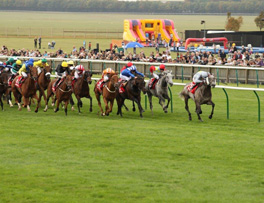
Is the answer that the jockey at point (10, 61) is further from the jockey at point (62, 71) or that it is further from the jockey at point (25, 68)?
the jockey at point (62, 71)

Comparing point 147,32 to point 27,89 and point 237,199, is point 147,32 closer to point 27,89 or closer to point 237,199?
point 27,89

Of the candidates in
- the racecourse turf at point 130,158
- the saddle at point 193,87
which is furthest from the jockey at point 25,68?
the saddle at point 193,87

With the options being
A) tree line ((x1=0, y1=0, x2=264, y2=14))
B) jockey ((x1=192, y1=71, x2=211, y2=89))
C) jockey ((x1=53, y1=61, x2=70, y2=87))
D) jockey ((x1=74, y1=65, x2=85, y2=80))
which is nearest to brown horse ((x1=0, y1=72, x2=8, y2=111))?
jockey ((x1=53, y1=61, x2=70, y2=87))

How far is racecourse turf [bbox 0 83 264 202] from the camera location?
10016 millimetres

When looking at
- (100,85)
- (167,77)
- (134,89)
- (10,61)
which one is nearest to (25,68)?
(100,85)

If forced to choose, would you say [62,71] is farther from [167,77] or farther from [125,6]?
[125,6]

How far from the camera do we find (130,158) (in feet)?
41.0

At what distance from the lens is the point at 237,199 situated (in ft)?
31.6

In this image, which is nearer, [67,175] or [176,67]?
[67,175]

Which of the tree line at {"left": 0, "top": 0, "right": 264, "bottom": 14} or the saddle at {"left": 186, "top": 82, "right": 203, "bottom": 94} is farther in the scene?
the tree line at {"left": 0, "top": 0, "right": 264, "bottom": 14}

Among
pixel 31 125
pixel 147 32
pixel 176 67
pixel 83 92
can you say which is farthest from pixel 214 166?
pixel 147 32

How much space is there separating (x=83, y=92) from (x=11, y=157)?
6.67 metres

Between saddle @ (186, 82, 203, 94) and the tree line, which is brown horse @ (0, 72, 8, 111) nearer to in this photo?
saddle @ (186, 82, 203, 94)

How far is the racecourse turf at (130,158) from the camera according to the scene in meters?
10.0
